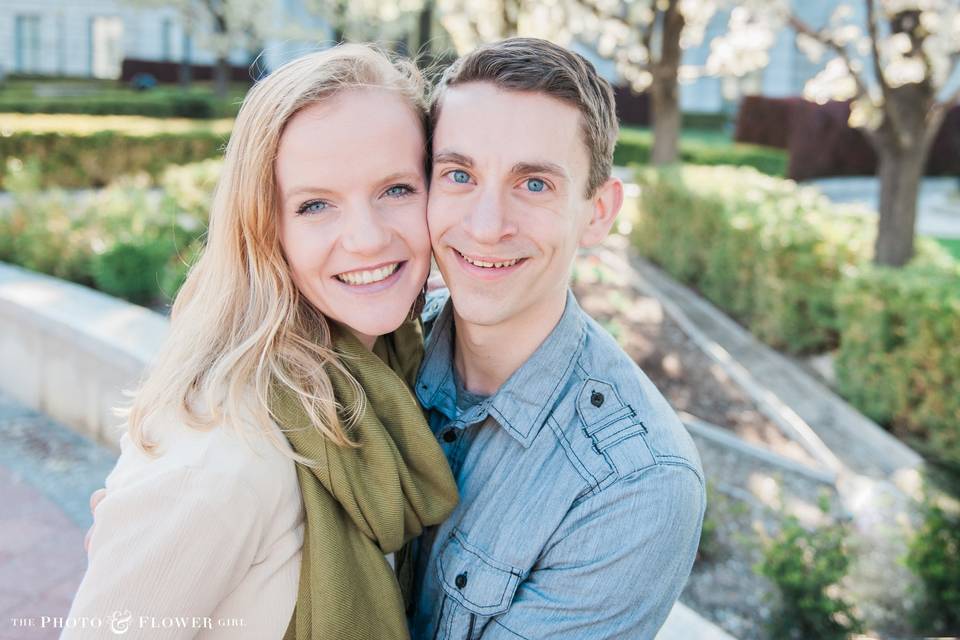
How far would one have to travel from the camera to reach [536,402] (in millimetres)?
2182

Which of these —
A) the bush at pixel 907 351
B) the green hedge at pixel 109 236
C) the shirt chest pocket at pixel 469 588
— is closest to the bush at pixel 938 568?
the bush at pixel 907 351

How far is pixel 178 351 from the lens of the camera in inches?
86.0

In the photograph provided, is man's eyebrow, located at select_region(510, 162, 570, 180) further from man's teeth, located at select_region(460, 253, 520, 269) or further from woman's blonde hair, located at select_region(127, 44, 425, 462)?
woman's blonde hair, located at select_region(127, 44, 425, 462)

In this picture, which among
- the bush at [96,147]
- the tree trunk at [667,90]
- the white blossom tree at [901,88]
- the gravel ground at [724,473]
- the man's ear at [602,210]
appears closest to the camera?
the man's ear at [602,210]

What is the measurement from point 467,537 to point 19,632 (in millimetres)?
2099

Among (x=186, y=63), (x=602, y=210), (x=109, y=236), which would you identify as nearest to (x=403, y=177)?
(x=602, y=210)

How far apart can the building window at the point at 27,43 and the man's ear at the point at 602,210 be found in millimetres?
39849

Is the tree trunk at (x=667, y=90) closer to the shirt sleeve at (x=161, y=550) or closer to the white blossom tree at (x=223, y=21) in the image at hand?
the shirt sleeve at (x=161, y=550)

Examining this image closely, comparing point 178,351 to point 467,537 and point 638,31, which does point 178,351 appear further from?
point 638,31

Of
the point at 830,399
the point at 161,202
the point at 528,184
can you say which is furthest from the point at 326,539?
the point at 161,202

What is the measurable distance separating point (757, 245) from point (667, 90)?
4.49m

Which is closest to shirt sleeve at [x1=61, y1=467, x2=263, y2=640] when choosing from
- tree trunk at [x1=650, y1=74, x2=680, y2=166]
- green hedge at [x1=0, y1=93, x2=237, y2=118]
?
tree trunk at [x1=650, y1=74, x2=680, y2=166]

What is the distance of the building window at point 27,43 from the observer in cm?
3691

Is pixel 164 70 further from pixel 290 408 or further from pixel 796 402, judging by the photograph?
pixel 290 408
